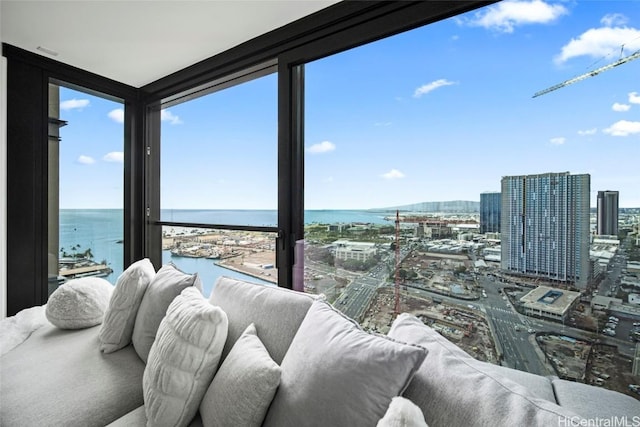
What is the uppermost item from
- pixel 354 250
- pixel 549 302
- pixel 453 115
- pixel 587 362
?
pixel 453 115

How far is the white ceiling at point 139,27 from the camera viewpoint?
73.5 inches

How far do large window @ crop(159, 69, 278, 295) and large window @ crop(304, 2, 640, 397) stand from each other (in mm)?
487

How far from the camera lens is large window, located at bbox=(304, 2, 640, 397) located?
49.2 inches

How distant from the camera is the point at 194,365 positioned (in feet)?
3.81

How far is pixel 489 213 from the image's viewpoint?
1513 mm

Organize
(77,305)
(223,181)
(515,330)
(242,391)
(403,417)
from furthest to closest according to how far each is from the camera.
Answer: (223,181) < (77,305) < (515,330) < (242,391) < (403,417)

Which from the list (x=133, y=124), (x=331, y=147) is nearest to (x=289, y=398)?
(x=331, y=147)

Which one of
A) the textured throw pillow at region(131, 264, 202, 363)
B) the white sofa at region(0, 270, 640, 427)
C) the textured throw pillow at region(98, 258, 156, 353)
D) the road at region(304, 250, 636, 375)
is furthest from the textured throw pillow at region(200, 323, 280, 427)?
the road at region(304, 250, 636, 375)

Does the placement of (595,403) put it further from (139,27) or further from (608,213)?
(139,27)

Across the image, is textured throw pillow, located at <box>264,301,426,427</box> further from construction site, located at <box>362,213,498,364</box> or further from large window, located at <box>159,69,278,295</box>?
large window, located at <box>159,69,278,295</box>

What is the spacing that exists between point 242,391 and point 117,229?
2751 mm

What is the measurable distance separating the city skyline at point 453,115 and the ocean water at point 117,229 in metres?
0.10

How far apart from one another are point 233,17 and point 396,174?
143cm

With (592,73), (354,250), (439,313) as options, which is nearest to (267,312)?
(354,250)
